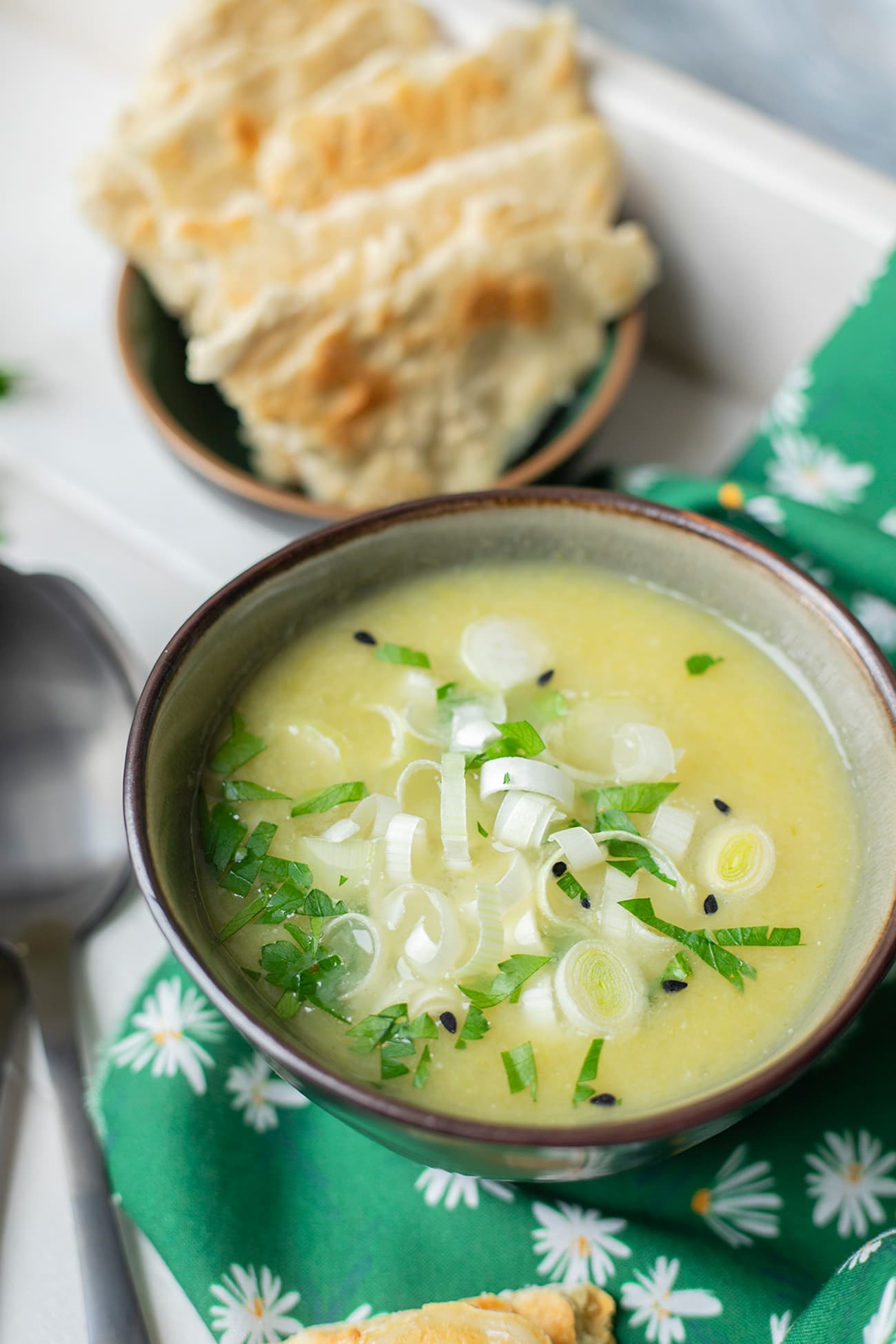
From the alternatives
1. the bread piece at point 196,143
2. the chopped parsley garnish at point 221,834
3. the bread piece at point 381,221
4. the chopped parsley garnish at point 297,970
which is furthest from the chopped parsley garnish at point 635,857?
the bread piece at point 196,143

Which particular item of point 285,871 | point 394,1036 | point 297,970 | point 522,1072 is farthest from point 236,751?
point 522,1072

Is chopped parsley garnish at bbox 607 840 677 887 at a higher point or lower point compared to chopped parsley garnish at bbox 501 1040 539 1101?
higher

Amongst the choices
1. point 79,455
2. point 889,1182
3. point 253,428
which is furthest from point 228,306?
point 889,1182

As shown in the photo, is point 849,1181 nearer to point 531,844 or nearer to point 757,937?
point 757,937

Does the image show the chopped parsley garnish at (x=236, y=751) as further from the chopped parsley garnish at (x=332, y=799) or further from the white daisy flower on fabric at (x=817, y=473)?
the white daisy flower on fabric at (x=817, y=473)

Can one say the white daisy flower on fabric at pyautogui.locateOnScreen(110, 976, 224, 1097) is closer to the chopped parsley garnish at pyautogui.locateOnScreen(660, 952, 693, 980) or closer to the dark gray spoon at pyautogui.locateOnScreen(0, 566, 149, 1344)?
the dark gray spoon at pyautogui.locateOnScreen(0, 566, 149, 1344)

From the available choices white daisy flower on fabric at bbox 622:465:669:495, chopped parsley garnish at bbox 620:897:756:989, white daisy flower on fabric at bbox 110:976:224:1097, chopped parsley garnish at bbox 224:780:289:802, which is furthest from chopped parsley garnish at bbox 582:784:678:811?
white daisy flower on fabric at bbox 622:465:669:495
